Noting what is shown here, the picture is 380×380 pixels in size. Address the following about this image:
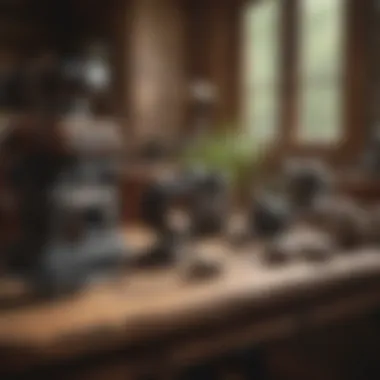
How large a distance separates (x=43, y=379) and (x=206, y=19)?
133 inches

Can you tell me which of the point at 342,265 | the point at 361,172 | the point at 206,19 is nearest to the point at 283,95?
the point at 361,172

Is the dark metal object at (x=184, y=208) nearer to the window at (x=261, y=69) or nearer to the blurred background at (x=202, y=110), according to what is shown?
the blurred background at (x=202, y=110)

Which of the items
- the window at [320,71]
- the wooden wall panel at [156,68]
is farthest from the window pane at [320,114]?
the wooden wall panel at [156,68]

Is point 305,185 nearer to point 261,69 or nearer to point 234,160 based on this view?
point 234,160

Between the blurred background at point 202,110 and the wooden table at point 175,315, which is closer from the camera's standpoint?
the wooden table at point 175,315

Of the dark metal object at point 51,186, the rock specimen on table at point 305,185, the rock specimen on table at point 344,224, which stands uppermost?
the dark metal object at point 51,186

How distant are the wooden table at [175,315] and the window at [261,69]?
193 cm

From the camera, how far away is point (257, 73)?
3.38m

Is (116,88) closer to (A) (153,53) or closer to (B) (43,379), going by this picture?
(A) (153,53)

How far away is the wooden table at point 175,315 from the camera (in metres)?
0.78

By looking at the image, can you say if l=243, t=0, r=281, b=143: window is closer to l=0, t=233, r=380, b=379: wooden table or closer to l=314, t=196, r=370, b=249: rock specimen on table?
l=314, t=196, r=370, b=249: rock specimen on table

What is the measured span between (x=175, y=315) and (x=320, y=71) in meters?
2.17

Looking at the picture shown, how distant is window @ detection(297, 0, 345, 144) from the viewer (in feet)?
8.85

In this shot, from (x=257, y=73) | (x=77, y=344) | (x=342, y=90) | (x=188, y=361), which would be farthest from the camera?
(x=257, y=73)
